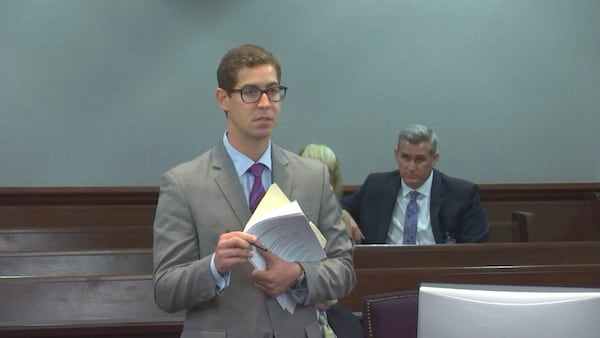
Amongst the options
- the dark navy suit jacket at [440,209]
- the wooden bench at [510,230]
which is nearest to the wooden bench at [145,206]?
the wooden bench at [510,230]

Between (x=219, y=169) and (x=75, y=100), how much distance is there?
4.52 meters

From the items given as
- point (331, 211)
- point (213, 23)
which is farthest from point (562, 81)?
point (331, 211)

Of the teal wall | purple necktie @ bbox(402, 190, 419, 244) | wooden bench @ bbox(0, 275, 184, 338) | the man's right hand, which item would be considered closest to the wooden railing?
wooden bench @ bbox(0, 275, 184, 338)

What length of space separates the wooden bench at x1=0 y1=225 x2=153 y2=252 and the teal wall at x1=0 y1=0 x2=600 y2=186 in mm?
1814

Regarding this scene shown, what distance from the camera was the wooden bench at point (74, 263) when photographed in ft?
11.6

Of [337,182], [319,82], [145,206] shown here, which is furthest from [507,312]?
[319,82]

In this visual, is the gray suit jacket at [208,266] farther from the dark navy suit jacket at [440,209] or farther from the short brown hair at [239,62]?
the dark navy suit jacket at [440,209]

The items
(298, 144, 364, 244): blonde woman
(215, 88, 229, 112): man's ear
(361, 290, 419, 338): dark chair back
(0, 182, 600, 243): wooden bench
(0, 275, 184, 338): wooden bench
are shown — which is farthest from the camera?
(0, 182, 600, 243): wooden bench

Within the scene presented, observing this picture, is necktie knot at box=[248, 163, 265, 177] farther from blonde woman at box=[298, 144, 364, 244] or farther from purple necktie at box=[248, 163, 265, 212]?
blonde woman at box=[298, 144, 364, 244]

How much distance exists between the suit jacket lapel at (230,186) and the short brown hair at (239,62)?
0.18 metres

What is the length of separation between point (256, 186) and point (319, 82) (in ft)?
14.8

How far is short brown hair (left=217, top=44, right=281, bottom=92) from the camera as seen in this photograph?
194 centimetres

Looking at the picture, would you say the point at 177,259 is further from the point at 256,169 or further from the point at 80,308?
the point at 80,308

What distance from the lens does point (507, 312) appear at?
1.32 meters
